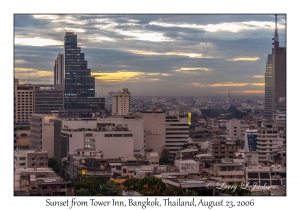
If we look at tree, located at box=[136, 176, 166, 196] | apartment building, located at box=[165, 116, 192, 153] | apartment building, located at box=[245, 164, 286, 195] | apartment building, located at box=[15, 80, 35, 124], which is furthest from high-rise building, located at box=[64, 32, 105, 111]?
tree, located at box=[136, 176, 166, 196]

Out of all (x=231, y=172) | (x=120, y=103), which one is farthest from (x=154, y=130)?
(x=231, y=172)

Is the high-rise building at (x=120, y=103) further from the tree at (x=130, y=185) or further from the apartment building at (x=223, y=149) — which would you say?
the tree at (x=130, y=185)

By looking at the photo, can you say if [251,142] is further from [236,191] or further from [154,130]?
[236,191]

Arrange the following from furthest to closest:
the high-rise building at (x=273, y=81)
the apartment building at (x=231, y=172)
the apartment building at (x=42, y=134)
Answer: the high-rise building at (x=273, y=81), the apartment building at (x=42, y=134), the apartment building at (x=231, y=172)

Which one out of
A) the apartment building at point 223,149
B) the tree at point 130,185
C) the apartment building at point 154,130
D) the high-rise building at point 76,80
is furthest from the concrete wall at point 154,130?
the high-rise building at point 76,80

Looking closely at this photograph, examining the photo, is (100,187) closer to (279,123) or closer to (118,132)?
(118,132)
